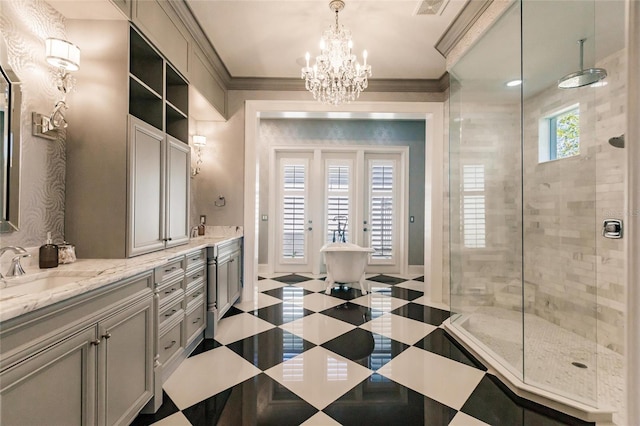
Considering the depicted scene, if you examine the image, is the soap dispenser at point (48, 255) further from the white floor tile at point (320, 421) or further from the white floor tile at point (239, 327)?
the white floor tile at point (320, 421)

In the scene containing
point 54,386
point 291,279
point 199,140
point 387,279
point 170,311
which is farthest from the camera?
point 387,279

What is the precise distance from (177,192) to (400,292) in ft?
10.7

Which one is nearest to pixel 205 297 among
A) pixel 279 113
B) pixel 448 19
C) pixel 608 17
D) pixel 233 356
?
pixel 233 356

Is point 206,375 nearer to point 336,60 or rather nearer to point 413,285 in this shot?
point 336,60

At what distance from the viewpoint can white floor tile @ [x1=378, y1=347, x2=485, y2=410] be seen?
6.04 ft

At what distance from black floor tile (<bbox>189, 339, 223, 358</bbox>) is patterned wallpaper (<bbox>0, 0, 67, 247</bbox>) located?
132cm

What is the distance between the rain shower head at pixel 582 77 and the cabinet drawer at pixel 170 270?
3491 millimetres

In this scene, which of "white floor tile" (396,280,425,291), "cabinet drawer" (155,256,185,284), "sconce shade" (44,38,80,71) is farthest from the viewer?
"white floor tile" (396,280,425,291)

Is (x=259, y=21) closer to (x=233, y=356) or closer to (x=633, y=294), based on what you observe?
(x=233, y=356)

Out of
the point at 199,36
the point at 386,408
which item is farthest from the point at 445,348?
the point at 199,36

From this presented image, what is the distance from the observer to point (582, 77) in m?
2.38

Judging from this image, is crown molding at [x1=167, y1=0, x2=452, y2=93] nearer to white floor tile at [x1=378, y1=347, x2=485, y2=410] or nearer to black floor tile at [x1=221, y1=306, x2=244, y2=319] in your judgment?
black floor tile at [x1=221, y1=306, x2=244, y2=319]

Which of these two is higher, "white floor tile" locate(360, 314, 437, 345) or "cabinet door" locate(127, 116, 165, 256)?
"cabinet door" locate(127, 116, 165, 256)

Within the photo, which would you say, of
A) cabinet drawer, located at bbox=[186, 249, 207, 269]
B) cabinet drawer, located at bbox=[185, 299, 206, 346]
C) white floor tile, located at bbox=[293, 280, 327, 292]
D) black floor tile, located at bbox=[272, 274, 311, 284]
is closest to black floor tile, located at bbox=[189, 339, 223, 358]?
cabinet drawer, located at bbox=[185, 299, 206, 346]
